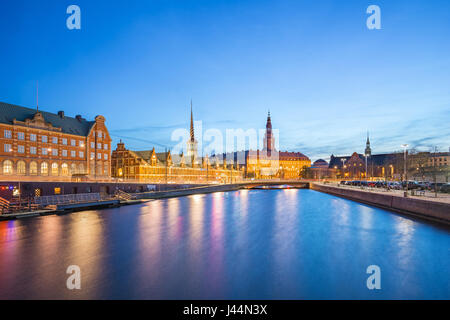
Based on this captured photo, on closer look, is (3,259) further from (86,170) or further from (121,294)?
(86,170)

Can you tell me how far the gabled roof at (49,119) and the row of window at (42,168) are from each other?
780 cm

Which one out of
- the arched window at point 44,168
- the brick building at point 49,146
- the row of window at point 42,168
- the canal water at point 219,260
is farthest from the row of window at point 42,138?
the canal water at point 219,260

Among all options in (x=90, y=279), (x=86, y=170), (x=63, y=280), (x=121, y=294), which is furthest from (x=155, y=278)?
(x=86, y=170)

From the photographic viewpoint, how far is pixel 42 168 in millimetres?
52750

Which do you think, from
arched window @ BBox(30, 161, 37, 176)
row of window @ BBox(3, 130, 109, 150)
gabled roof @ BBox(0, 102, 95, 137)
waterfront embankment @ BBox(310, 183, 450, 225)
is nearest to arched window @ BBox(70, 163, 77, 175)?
row of window @ BBox(3, 130, 109, 150)

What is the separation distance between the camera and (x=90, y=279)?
1208 centimetres

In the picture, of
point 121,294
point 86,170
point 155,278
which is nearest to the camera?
point 121,294

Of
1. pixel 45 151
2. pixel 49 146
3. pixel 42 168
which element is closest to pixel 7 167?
pixel 42 168

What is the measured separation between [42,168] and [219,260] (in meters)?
52.0

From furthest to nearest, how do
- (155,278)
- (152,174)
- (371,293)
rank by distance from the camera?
(152,174)
(155,278)
(371,293)

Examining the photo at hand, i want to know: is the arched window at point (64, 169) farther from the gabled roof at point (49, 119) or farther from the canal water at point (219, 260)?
the canal water at point (219, 260)

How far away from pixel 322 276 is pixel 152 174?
7525cm

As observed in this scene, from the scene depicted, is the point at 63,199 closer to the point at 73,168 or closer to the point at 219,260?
the point at 73,168

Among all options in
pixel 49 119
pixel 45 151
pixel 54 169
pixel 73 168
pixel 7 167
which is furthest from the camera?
pixel 73 168
